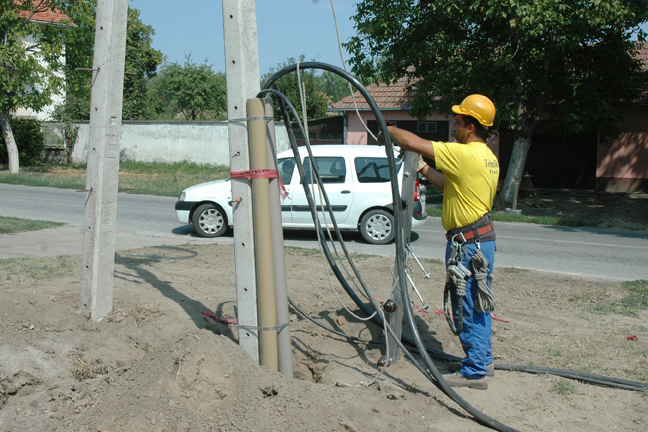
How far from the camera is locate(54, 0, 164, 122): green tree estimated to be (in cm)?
2233

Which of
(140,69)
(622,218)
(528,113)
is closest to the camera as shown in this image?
(622,218)

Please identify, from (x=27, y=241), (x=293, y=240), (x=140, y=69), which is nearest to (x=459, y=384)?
(x=293, y=240)

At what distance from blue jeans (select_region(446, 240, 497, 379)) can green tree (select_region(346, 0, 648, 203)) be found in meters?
10.9

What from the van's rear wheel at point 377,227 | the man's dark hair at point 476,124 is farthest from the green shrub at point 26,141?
the man's dark hair at point 476,124

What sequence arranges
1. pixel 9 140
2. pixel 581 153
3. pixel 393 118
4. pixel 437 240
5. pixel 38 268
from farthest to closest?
pixel 393 118, pixel 9 140, pixel 581 153, pixel 437 240, pixel 38 268

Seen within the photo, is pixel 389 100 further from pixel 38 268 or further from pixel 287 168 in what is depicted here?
pixel 38 268

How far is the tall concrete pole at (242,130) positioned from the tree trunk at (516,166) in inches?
557

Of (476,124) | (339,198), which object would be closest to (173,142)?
(339,198)

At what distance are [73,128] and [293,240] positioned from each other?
80.5 feet

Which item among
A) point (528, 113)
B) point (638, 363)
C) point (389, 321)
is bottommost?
point (638, 363)

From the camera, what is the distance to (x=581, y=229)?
1380cm

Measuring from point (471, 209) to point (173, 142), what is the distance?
2753 cm

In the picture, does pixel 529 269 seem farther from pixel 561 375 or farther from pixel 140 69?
pixel 140 69

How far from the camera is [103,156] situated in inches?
192
